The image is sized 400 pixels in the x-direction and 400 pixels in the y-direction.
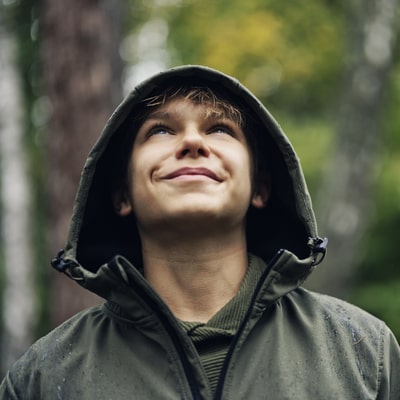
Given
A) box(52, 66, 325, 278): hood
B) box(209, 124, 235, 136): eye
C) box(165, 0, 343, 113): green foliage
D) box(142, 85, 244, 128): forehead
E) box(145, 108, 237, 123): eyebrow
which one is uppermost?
box(165, 0, 343, 113): green foliage

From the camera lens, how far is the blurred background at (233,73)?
7.14 metres

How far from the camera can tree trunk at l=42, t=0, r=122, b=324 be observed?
22.8 feet

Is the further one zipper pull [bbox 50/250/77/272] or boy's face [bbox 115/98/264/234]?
zipper pull [bbox 50/250/77/272]

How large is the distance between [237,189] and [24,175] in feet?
34.6

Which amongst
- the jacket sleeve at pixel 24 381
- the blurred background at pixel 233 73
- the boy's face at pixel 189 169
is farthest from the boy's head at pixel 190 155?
the blurred background at pixel 233 73

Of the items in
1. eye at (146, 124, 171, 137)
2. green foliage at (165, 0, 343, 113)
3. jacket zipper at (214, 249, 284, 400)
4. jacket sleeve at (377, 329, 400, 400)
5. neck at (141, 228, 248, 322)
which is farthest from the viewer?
green foliage at (165, 0, 343, 113)

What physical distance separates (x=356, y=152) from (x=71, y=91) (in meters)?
4.22

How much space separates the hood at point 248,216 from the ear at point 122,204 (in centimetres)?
5

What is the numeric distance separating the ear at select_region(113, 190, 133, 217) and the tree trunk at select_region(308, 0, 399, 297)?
671 cm

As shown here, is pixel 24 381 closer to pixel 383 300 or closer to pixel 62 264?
pixel 62 264

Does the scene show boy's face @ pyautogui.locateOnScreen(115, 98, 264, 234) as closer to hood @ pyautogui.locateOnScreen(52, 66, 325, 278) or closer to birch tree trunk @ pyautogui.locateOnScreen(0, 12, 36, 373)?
hood @ pyautogui.locateOnScreen(52, 66, 325, 278)

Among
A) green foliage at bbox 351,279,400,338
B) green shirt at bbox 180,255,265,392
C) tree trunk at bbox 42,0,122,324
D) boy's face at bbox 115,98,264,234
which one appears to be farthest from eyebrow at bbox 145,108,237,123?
green foliage at bbox 351,279,400,338

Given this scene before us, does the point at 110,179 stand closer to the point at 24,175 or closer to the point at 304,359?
the point at 304,359

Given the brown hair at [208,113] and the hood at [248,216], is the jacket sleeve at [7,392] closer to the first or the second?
the hood at [248,216]
